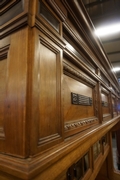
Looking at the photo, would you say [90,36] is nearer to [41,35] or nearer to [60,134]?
[41,35]

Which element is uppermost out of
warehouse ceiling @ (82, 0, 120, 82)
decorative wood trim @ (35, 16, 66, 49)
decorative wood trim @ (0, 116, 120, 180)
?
warehouse ceiling @ (82, 0, 120, 82)

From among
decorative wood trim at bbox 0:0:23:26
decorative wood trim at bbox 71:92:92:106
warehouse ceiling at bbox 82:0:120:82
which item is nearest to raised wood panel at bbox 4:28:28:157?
decorative wood trim at bbox 0:0:23:26

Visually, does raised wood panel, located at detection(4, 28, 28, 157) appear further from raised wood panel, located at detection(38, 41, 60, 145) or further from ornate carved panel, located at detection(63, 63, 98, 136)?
ornate carved panel, located at detection(63, 63, 98, 136)

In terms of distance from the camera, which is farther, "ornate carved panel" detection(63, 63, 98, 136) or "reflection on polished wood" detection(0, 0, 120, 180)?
"ornate carved panel" detection(63, 63, 98, 136)

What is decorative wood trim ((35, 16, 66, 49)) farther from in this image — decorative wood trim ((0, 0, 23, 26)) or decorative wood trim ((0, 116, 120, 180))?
decorative wood trim ((0, 116, 120, 180))

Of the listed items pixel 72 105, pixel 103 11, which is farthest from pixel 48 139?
pixel 103 11

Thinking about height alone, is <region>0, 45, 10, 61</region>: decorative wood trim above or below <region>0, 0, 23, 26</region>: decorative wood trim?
below

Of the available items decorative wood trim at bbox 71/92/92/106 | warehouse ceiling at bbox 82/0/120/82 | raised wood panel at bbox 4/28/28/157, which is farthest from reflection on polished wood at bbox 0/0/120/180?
warehouse ceiling at bbox 82/0/120/82

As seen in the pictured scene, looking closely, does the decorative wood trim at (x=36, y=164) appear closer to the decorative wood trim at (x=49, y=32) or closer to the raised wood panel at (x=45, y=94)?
the raised wood panel at (x=45, y=94)

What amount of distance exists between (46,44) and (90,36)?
2.90 feet

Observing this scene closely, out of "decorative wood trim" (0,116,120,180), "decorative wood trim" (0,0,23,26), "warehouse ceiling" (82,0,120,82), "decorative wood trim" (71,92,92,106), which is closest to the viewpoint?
"decorative wood trim" (0,116,120,180)

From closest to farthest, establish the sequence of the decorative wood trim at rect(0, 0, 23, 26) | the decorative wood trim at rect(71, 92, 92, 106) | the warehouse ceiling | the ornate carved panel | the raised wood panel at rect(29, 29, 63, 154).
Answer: the raised wood panel at rect(29, 29, 63, 154), the decorative wood trim at rect(0, 0, 23, 26), the ornate carved panel, the decorative wood trim at rect(71, 92, 92, 106), the warehouse ceiling

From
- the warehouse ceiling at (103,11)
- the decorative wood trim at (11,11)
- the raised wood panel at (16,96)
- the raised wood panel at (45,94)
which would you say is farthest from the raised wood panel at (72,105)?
the warehouse ceiling at (103,11)

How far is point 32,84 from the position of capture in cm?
54
